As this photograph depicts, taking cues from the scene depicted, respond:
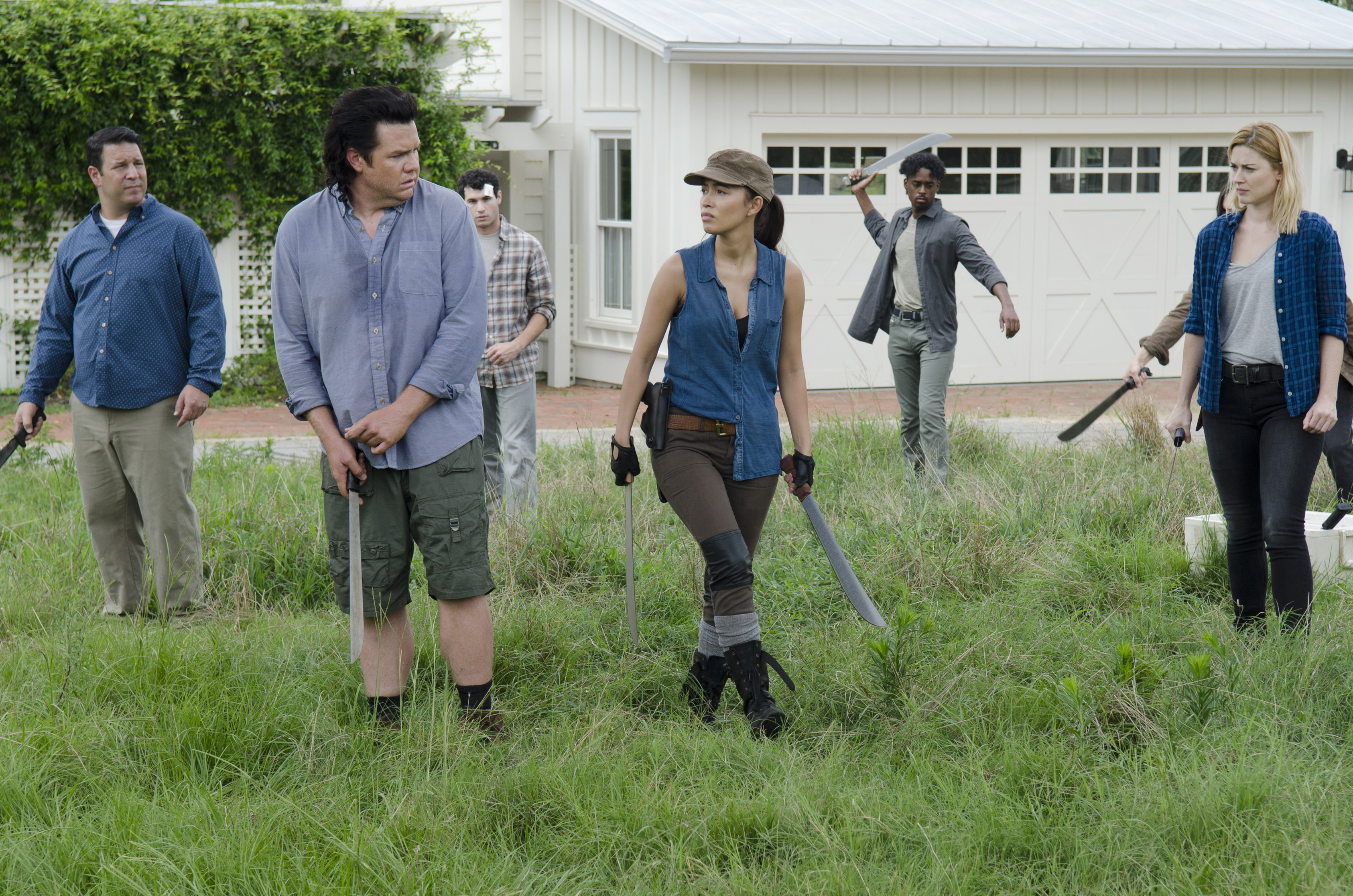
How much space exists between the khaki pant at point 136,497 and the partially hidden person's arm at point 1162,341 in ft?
12.2

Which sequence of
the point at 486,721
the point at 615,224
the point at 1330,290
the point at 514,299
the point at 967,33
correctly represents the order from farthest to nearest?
the point at 615,224 → the point at 967,33 → the point at 514,299 → the point at 1330,290 → the point at 486,721

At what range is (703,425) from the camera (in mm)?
4102

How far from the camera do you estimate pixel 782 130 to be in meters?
11.8

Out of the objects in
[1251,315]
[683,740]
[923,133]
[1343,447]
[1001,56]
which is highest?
[1001,56]

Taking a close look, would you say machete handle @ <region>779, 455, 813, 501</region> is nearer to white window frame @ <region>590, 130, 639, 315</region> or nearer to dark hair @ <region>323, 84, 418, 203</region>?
dark hair @ <region>323, 84, 418, 203</region>

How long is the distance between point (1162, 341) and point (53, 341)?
14.7 ft

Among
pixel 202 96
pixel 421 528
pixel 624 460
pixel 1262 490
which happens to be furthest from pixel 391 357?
pixel 202 96

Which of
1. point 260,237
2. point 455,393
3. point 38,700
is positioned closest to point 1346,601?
point 455,393

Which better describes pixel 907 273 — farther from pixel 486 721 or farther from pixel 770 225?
pixel 486 721

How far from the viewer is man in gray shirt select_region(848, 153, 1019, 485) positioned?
7.19 metres

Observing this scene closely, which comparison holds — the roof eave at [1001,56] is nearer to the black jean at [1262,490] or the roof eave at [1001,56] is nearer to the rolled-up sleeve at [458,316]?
the black jean at [1262,490]

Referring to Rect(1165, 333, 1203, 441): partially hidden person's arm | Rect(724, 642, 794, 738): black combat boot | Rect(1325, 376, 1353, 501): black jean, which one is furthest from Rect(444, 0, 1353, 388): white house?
Rect(724, 642, 794, 738): black combat boot

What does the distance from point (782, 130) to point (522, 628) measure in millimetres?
8046

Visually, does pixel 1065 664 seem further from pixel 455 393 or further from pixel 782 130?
pixel 782 130
